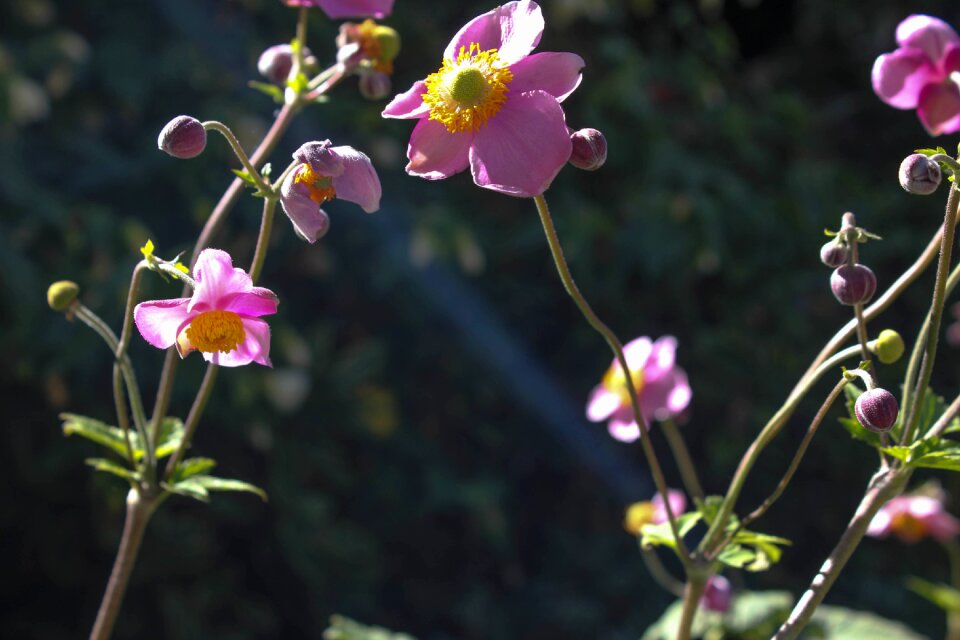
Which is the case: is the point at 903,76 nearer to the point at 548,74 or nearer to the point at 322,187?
the point at 548,74

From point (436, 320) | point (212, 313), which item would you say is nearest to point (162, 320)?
point (212, 313)

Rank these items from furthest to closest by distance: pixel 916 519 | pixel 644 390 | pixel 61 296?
1. pixel 916 519
2. pixel 644 390
3. pixel 61 296

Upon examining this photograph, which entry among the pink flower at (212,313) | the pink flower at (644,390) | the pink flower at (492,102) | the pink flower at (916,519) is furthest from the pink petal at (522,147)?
the pink flower at (916,519)

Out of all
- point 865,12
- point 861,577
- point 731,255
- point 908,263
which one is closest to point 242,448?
point 731,255

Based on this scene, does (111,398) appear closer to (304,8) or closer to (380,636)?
(380,636)

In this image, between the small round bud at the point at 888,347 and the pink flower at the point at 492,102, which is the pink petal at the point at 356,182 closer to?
the pink flower at the point at 492,102
